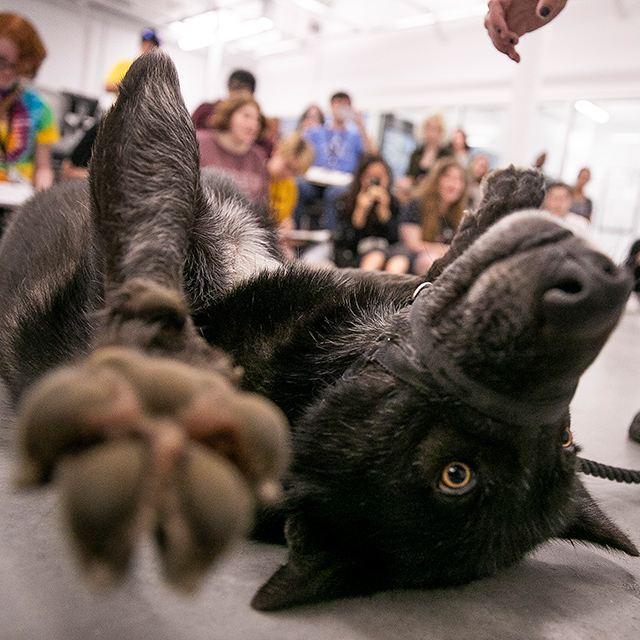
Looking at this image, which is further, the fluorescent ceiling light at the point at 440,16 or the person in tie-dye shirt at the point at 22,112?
the fluorescent ceiling light at the point at 440,16

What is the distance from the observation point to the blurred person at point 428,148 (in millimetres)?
8180

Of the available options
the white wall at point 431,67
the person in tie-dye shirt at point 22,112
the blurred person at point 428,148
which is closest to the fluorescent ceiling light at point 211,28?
the white wall at point 431,67

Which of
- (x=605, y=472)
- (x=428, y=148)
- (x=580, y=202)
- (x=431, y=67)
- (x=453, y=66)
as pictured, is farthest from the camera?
(x=431, y=67)

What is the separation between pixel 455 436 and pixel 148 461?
32.1 inches

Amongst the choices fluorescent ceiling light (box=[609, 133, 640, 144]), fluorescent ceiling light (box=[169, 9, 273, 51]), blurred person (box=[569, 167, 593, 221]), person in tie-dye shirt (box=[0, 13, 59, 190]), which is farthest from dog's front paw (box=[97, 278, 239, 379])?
fluorescent ceiling light (box=[169, 9, 273, 51])

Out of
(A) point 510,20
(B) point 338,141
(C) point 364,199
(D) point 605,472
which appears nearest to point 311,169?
(B) point 338,141

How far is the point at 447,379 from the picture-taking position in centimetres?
138

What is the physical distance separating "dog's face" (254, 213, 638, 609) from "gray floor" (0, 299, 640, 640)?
7 centimetres

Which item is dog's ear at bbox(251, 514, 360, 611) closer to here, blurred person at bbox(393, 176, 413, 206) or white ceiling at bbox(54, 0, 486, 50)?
blurred person at bbox(393, 176, 413, 206)

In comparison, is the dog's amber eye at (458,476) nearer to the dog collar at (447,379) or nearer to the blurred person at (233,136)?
the dog collar at (447,379)

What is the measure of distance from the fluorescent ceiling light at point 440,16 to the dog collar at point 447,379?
14.7 m

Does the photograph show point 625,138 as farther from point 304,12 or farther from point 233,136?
point 233,136

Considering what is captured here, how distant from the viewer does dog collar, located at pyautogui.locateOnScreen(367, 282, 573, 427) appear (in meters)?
1.33

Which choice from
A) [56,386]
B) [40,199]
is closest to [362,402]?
[56,386]
